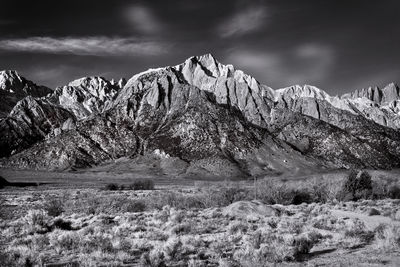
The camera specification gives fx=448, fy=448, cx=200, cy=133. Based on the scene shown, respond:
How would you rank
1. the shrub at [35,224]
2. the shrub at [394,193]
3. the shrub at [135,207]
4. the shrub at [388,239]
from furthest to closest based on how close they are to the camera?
the shrub at [394,193] < the shrub at [135,207] < the shrub at [35,224] < the shrub at [388,239]

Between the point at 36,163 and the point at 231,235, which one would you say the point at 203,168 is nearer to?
the point at 36,163

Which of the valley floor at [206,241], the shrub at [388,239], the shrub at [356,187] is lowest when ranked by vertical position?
the valley floor at [206,241]

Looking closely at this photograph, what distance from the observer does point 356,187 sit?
53219 millimetres

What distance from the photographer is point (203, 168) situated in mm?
171625

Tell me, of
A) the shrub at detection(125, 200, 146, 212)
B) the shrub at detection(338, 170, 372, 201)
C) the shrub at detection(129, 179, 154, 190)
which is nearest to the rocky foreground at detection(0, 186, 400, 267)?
the shrub at detection(125, 200, 146, 212)

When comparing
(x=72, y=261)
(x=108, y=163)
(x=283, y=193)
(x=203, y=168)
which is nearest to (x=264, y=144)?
(x=203, y=168)

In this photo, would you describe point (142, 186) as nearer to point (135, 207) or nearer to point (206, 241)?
point (135, 207)

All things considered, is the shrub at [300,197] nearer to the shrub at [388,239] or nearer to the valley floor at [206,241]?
the valley floor at [206,241]

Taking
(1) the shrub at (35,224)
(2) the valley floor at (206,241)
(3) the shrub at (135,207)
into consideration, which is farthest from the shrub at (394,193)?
(1) the shrub at (35,224)

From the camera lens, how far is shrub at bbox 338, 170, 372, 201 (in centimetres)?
5094

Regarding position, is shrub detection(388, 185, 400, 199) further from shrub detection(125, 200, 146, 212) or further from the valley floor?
shrub detection(125, 200, 146, 212)

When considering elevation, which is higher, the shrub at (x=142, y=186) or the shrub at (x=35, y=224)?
the shrub at (x=142, y=186)

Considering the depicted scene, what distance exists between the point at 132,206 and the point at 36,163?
548 ft

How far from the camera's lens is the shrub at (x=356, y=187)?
167 feet
